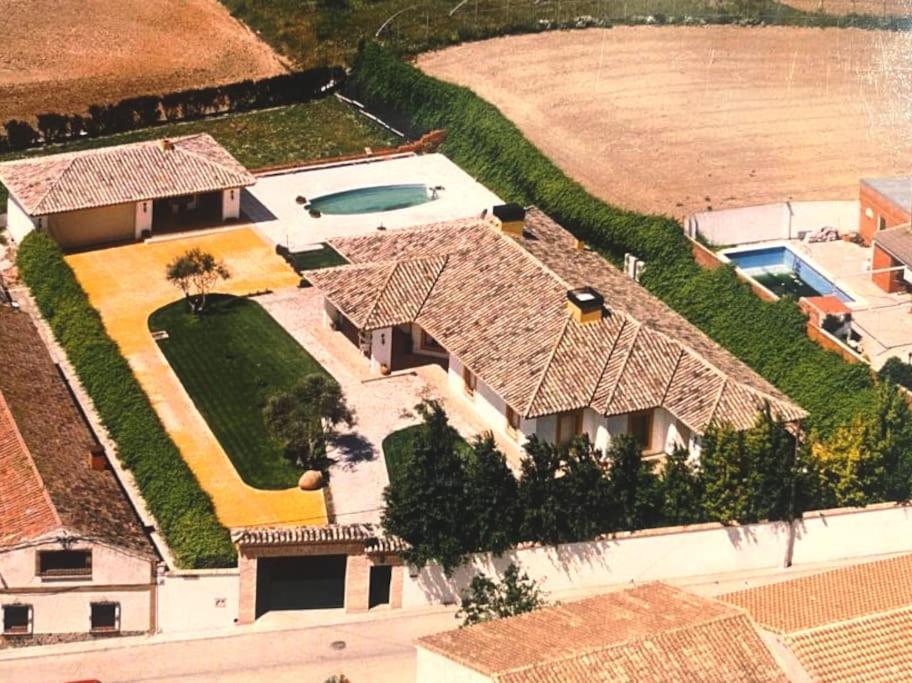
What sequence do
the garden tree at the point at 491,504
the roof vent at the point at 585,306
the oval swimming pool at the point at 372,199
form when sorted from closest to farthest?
the garden tree at the point at 491,504 → the roof vent at the point at 585,306 → the oval swimming pool at the point at 372,199

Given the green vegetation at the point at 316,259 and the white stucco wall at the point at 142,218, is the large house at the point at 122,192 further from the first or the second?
the green vegetation at the point at 316,259

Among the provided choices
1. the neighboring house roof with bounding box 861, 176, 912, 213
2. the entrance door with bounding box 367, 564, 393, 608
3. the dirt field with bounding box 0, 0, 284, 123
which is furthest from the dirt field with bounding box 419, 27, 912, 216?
the entrance door with bounding box 367, 564, 393, 608

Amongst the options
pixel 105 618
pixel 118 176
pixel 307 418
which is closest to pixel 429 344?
pixel 307 418

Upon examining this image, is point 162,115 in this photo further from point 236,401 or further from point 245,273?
point 236,401

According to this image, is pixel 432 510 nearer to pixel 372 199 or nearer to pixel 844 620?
pixel 844 620

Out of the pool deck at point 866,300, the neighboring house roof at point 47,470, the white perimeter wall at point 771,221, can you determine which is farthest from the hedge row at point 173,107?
the pool deck at point 866,300
